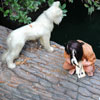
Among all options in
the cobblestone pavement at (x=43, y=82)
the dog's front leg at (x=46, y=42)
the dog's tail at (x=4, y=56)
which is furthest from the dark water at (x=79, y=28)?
the dog's tail at (x=4, y=56)

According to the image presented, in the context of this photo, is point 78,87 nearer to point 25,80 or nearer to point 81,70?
point 81,70

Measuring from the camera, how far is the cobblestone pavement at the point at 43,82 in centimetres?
211

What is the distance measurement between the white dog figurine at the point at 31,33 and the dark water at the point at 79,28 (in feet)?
4.71

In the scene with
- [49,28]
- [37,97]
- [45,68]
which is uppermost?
[49,28]

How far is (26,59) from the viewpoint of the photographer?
252 centimetres

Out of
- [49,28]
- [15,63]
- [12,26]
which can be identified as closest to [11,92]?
[15,63]

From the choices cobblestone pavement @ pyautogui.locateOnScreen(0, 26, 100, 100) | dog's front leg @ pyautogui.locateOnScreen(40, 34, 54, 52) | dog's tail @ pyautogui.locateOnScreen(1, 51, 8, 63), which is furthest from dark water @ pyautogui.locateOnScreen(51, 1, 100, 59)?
dog's tail @ pyautogui.locateOnScreen(1, 51, 8, 63)

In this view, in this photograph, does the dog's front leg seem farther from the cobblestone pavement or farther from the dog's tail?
the dog's tail

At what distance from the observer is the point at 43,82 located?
224 cm

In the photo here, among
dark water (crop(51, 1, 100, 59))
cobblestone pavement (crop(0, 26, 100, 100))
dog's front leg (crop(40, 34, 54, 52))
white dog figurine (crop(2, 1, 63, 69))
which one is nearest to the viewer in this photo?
cobblestone pavement (crop(0, 26, 100, 100))

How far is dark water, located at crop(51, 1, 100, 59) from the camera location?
389 centimetres

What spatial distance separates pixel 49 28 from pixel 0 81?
0.84 m

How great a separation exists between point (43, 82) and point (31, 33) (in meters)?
0.59

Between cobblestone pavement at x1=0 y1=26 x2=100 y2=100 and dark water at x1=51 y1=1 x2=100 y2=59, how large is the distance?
1380 mm
